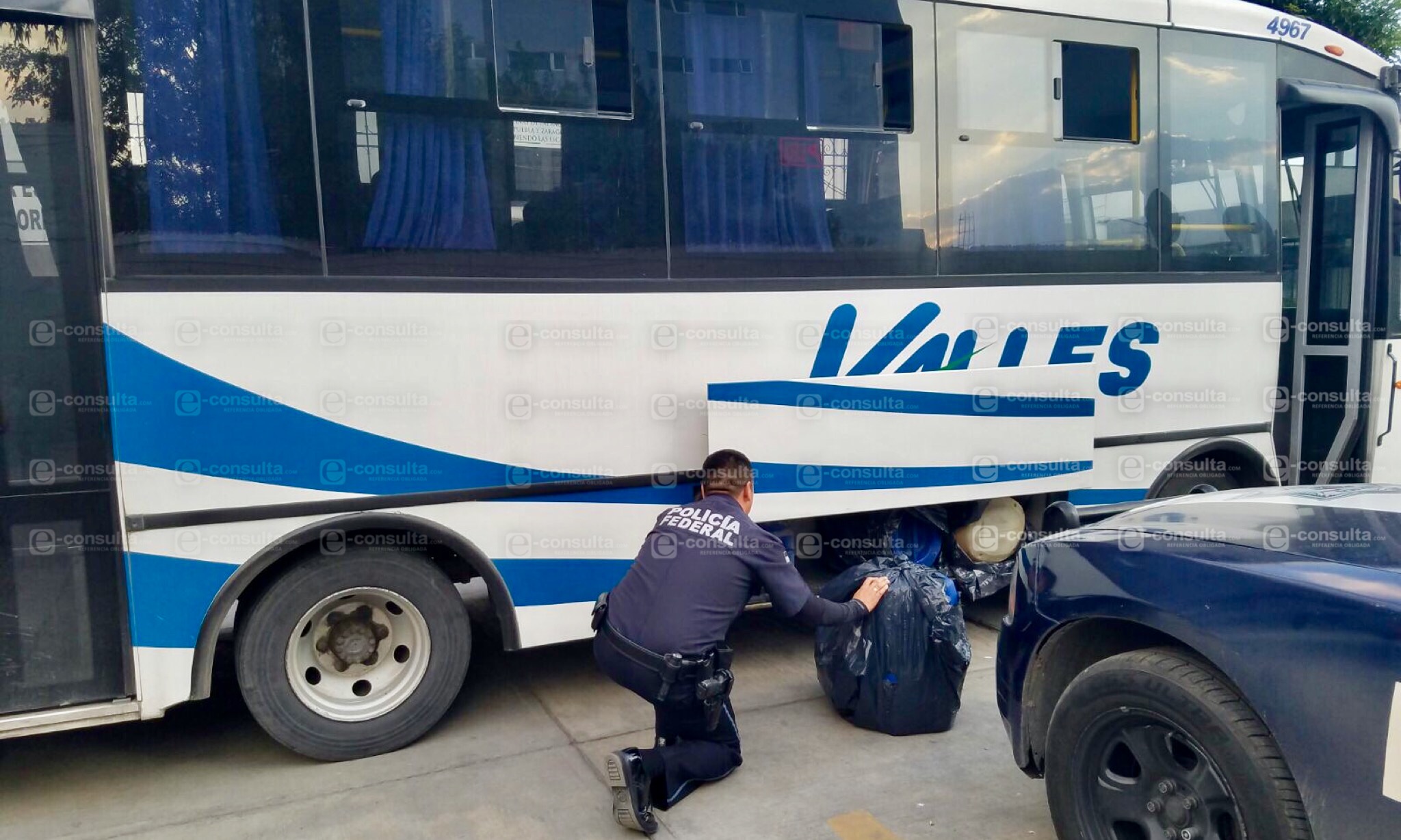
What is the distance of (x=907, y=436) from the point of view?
5.09 metres

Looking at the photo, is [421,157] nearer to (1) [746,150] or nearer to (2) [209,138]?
(2) [209,138]

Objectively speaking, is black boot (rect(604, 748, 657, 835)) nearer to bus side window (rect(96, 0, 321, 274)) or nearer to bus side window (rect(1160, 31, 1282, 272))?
bus side window (rect(96, 0, 321, 274))

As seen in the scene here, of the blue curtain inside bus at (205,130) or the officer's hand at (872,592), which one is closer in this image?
the blue curtain inside bus at (205,130)

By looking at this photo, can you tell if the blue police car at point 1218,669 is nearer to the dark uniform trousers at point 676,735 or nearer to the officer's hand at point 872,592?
the officer's hand at point 872,592

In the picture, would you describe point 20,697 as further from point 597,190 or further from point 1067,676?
point 1067,676

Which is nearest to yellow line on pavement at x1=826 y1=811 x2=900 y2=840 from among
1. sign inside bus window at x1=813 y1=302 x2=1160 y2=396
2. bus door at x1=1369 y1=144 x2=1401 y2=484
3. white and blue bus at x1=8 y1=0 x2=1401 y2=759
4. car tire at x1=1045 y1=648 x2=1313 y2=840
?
car tire at x1=1045 y1=648 x2=1313 y2=840

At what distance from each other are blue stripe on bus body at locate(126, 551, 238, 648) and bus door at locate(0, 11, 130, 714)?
0.10 m

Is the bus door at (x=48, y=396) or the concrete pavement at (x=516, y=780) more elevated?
the bus door at (x=48, y=396)

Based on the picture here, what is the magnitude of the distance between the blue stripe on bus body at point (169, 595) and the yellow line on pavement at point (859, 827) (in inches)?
97.4

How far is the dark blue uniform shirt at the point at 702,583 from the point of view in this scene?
3.63 meters

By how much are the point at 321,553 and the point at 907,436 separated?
9.21ft

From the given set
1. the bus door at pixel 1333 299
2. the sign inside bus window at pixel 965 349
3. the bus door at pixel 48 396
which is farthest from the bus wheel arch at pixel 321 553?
the bus door at pixel 1333 299

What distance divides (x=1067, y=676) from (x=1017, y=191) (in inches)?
118

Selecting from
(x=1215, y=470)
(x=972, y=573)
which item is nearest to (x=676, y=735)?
(x=972, y=573)
